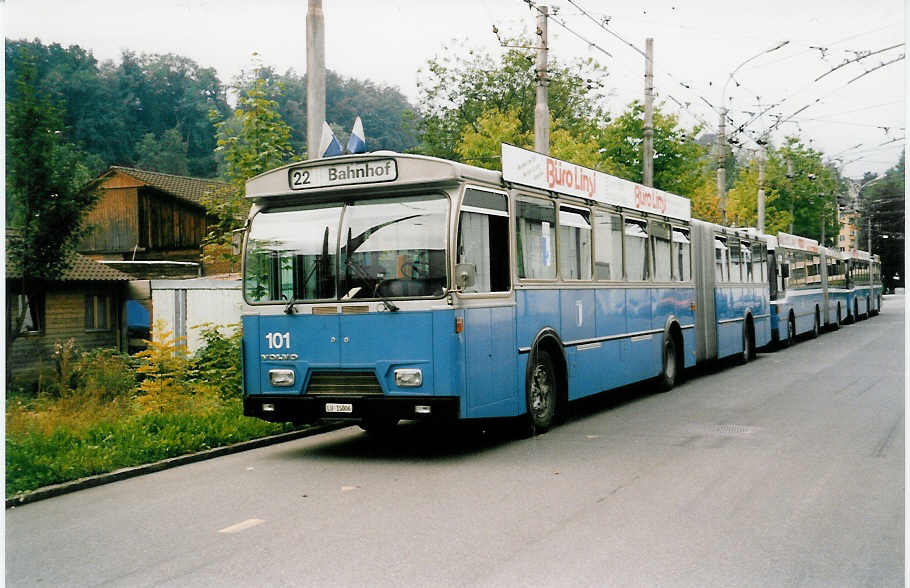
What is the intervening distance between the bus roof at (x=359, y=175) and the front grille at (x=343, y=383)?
1.86 m

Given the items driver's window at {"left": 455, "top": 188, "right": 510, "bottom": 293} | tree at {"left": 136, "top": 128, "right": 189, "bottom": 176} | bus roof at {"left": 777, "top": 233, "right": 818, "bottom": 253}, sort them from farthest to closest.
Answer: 1. tree at {"left": 136, "top": 128, "right": 189, "bottom": 176}
2. bus roof at {"left": 777, "top": 233, "right": 818, "bottom": 253}
3. driver's window at {"left": 455, "top": 188, "right": 510, "bottom": 293}

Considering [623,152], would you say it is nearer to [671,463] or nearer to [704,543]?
[671,463]

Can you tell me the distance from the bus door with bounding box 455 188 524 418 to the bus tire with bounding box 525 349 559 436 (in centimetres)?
48

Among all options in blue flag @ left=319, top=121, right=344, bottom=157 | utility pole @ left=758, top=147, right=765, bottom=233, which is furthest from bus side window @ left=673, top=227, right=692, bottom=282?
utility pole @ left=758, top=147, right=765, bottom=233

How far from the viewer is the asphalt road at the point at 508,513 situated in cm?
556

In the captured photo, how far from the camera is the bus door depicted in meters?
9.33

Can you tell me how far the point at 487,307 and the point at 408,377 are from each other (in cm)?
116

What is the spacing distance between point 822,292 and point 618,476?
1079 inches

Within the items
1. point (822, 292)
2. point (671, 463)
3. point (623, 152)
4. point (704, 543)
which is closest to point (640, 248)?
point (671, 463)

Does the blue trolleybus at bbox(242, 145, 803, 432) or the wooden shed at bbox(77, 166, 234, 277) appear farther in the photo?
the wooden shed at bbox(77, 166, 234, 277)

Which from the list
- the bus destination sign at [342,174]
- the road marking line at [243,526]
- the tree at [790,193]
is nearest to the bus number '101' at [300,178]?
the bus destination sign at [342,174]

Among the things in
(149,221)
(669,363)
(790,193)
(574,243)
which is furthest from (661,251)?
(149,221)

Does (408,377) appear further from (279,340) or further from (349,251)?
(279,340)

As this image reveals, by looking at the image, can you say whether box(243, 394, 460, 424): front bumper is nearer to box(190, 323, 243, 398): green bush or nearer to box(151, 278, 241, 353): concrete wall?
box(190, 323, 243, 398): green bush
